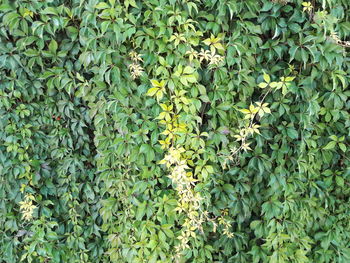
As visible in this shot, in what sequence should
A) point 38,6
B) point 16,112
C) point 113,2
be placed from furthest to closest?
1. point 16,112
2. point 38,6
3. point 113,2

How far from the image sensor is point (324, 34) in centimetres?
217

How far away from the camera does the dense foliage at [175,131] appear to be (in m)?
2.20

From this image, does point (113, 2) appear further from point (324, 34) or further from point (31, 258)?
point (31, 258)

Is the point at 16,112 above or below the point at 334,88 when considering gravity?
below

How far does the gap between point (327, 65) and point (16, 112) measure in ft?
6.32

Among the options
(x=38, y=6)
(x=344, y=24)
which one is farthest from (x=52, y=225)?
(x=344, y=24)

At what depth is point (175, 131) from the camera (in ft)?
7.18

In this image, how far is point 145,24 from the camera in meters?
2.21

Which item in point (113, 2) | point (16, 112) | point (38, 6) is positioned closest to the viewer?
point (113, 2)

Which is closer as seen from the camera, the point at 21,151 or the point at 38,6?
the point at 38,6

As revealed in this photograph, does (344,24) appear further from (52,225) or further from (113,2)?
(52,225)

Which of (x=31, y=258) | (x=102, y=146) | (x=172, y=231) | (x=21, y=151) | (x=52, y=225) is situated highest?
(x=102, y=146)

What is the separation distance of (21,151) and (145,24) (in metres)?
1.15

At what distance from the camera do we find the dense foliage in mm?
2195
